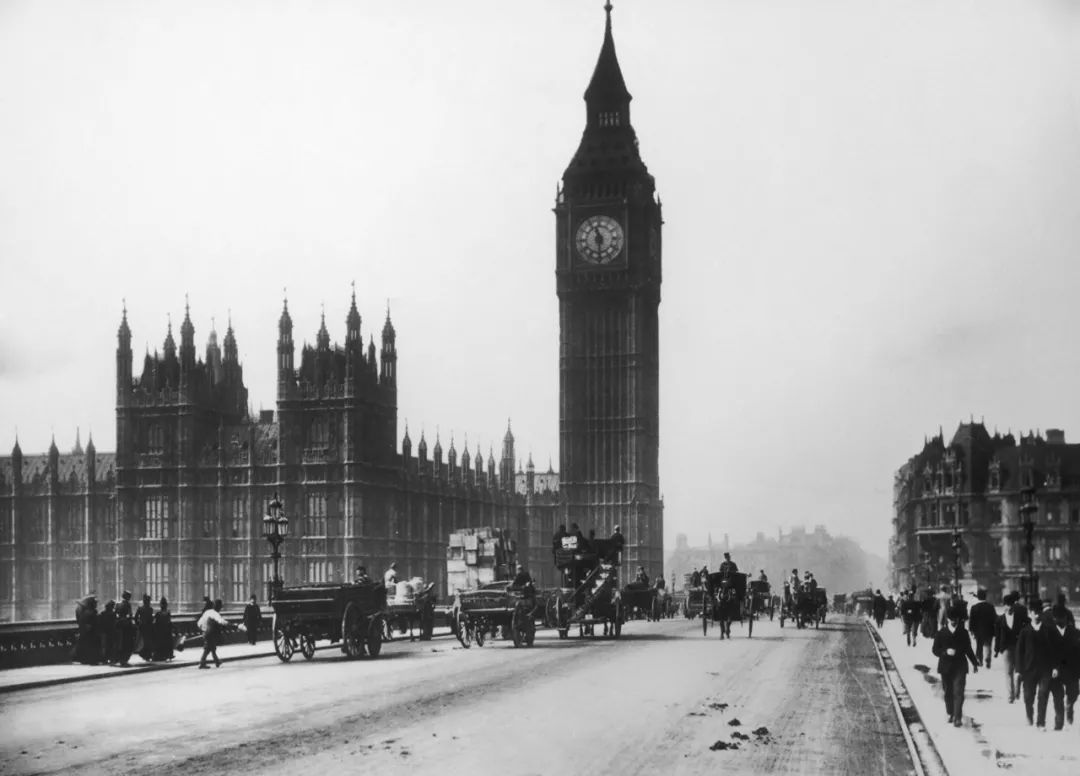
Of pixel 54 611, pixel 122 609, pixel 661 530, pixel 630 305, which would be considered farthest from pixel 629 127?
pixel 122 609

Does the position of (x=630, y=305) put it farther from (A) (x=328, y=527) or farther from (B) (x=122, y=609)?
(B) (x=122, y=609)

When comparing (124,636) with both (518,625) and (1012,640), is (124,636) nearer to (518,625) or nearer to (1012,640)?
(518,625)

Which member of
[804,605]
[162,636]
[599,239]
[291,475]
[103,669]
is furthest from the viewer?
[599,239]

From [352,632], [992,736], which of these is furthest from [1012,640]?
[352,632]

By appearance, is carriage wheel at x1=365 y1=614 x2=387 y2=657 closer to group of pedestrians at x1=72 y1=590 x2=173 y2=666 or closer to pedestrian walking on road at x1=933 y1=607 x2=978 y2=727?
group of pedestrians at x1=72 y1=590 x2=173 y2=666

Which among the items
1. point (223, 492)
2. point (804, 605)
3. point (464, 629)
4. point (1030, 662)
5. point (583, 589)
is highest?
point (223, 492)

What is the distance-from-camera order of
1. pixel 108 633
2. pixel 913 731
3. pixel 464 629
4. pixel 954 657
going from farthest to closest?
pixel 464 629
pixel 108 633
pixel 913 731
pixel 954 657

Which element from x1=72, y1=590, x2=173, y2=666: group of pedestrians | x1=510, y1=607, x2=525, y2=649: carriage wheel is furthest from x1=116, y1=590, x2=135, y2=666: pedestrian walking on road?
x1=510, y1=607, x2=525, y2=649: carriage wheel

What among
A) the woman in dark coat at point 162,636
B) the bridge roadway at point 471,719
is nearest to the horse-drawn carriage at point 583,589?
the bridge roadway at point 471,719
